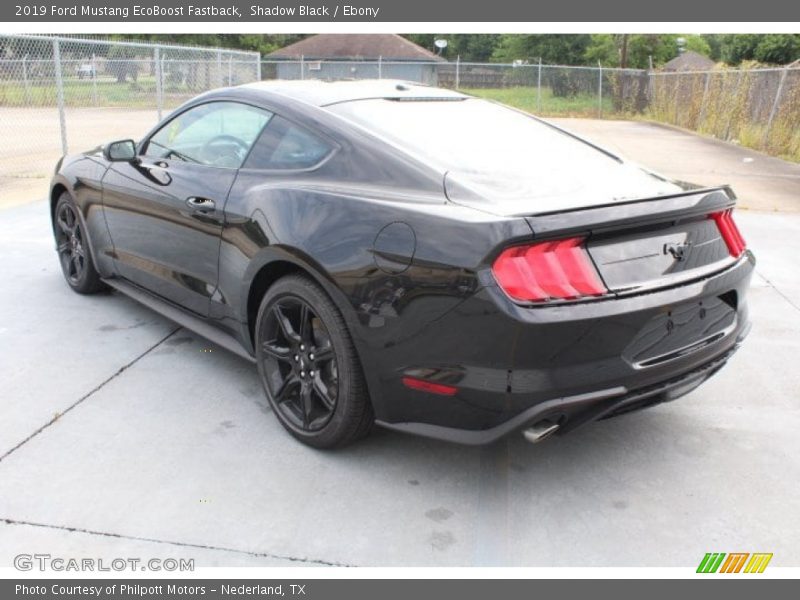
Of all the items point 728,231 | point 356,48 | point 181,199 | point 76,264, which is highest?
point 356,48

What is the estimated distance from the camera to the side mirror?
4.30 m

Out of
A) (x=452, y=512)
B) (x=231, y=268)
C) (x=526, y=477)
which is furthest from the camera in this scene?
(x=231, y=268)

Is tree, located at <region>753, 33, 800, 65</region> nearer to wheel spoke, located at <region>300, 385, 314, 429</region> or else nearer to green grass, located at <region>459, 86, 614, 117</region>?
green grass, located at <region>459, 86, 614, 117</region>

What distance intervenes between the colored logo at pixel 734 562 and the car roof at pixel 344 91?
248 cm

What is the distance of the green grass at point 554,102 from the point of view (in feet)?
103

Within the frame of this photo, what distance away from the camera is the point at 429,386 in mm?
2744

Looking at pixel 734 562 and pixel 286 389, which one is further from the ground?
pixel 286 389

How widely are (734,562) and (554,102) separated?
31.0 metres

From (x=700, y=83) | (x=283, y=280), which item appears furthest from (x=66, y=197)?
(x=700, y=83)

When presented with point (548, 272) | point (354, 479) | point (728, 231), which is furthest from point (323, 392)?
point (728, 231)

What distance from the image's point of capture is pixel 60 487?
9.81ft

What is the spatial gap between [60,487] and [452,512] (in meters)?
1.56

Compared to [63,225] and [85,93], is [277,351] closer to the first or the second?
[63,225]

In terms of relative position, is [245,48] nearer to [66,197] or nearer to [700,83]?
[700,83]
